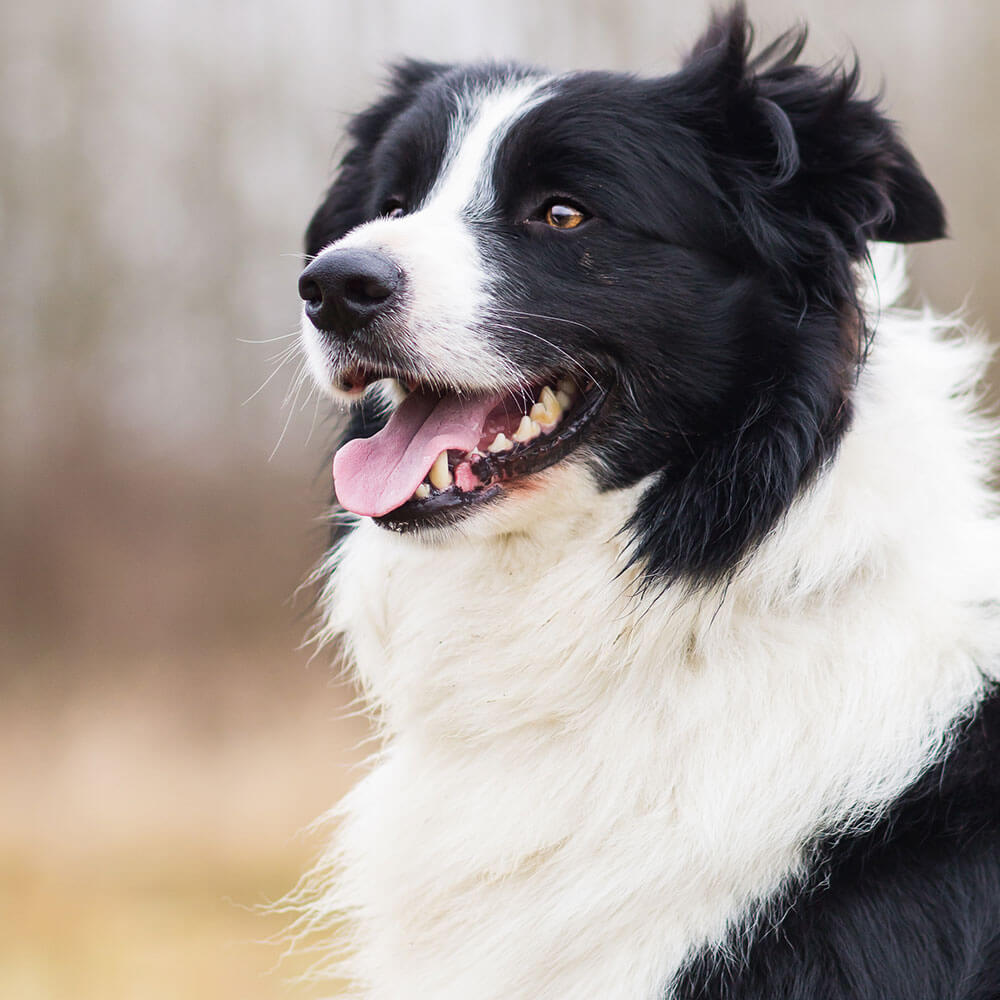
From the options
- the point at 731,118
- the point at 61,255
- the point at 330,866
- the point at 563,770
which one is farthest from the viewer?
the point at 61,255

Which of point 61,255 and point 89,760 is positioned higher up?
point 61,255

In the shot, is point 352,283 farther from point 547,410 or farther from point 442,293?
point 547,410

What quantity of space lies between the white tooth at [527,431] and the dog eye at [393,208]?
0.71 metres

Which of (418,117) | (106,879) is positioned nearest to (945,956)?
(418,117)

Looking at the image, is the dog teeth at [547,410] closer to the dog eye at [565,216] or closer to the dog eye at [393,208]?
the dog eye at [565,216]

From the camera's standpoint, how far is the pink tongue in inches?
91.1

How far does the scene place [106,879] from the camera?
5.46 meters

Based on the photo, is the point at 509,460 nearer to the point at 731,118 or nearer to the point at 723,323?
the point at 723,323

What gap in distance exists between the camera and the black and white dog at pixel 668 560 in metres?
2.02

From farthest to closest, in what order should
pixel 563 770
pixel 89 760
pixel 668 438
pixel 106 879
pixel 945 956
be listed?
pixel 89 760 < pixel 106 879 < pixel 668 438 < pixel 563 770 < pixel 945 956

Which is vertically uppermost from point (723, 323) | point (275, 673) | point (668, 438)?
point (723, 323)

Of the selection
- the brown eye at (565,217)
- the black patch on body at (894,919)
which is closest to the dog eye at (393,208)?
the brown eye at (565,217)

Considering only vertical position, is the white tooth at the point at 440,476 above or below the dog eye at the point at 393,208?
below

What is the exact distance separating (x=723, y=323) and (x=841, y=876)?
3.67 ft
